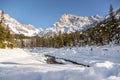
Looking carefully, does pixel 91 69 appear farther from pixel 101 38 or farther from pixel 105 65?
pixel 101 38

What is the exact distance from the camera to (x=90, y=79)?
7.51m

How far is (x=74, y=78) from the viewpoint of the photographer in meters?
7.85

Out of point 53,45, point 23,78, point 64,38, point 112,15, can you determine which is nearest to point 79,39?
point 64,38

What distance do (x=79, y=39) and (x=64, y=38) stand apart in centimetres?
1208

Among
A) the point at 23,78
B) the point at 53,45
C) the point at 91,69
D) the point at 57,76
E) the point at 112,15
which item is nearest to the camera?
the point at 91,69

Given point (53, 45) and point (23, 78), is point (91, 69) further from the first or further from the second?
point (53, 45)

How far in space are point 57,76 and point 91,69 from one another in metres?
1.35

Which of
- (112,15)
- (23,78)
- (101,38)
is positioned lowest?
(23,78)

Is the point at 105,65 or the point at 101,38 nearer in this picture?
the point at 105,65

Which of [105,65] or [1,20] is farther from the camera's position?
[1,20]

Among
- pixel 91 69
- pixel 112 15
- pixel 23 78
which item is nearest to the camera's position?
pixel 91 69

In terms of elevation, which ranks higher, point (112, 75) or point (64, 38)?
point (64, 38)

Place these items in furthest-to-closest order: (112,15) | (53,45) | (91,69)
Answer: (53,45) → (112,15) → (91,69)

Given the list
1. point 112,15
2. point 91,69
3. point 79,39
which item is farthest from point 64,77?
point 79,39
